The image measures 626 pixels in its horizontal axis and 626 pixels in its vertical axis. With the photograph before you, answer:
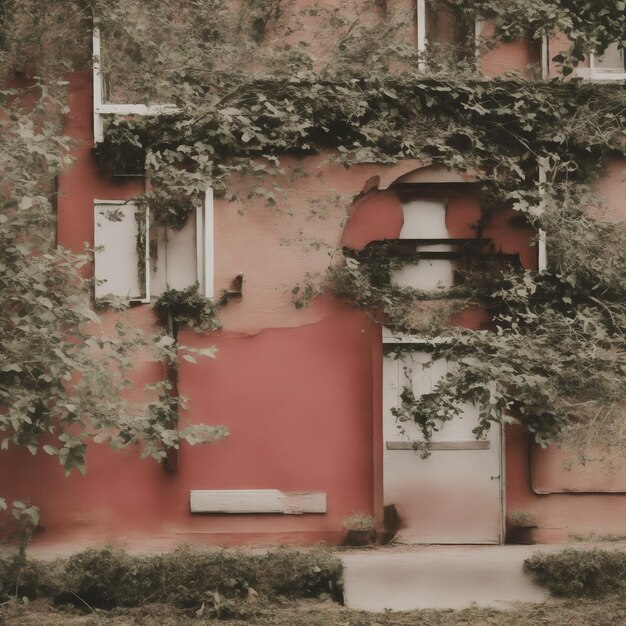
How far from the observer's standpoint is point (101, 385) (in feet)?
24.3

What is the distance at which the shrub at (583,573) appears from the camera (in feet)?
27.3

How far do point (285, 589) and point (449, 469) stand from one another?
208 centimetres

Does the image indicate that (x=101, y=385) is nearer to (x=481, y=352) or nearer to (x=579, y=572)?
(x=481, y=352)

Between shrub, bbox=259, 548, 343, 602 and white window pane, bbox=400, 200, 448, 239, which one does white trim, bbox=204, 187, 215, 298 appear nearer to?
white window pane, bbox=400, 200, 448, 239

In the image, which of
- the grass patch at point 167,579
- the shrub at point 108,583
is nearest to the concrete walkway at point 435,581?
the grass patch at point 167,579

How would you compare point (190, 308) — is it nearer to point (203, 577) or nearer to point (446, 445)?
point (203, 577)

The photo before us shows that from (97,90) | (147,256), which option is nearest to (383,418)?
(147,256)

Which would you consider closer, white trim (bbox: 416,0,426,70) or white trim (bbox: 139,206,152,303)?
white trim (bbox: 139,206,152,303)

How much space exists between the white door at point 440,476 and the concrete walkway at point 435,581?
1.63 feet

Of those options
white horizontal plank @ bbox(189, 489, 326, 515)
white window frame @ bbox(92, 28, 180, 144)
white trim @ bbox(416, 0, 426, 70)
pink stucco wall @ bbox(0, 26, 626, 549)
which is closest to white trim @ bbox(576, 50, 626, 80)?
pink stucco wall @ bbox(0, 26, 626, 549)

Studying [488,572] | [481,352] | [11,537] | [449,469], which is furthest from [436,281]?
[11,537]

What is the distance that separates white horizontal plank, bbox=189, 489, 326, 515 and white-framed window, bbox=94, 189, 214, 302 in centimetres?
192

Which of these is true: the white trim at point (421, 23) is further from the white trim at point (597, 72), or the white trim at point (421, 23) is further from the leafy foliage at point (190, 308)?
the leafy foliage at point (190, 308)

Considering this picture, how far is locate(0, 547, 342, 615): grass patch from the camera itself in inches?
322
